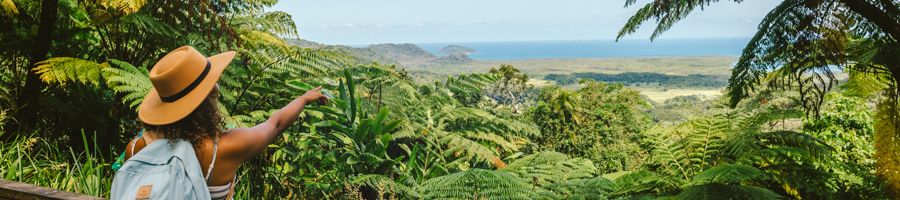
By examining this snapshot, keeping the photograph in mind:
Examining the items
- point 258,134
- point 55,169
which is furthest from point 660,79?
point 258,134

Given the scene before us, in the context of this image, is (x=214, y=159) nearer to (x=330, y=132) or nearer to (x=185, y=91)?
(x=185, y=91)

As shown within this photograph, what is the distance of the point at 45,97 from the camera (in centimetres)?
351

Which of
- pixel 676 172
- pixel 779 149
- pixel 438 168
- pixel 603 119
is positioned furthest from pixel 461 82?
pixel 603 119

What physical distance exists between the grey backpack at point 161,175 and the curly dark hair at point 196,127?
0.05 meters

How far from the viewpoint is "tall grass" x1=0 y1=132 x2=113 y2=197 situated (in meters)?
2.55

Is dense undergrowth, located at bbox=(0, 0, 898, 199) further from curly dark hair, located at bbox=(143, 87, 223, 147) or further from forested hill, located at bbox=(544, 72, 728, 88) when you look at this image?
forested hill, located at bbox=(544, 72, 728, 88)

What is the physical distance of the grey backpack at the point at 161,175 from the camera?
1.24 meters

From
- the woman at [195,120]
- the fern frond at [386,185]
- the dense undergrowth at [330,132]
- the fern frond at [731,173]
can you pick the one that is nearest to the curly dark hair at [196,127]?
the woman at [195,120]

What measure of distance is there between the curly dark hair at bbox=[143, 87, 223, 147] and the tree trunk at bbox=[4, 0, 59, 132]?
247 centimetres

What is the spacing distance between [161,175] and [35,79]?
2.85 metres

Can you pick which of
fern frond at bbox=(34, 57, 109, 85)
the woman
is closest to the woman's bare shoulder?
the woman

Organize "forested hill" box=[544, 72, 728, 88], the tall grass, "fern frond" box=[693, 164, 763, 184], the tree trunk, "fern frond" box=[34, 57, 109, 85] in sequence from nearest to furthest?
1. "fern frond" box=[693, 164, 763, 184]
2. the tall grass
3. "fern frond" box=[34, 57, 109, 85]
4. the tree trunk
5. "forested hill" box=[544, 72, 728, 88]

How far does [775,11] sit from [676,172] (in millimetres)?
938

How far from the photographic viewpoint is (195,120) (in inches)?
56.0
